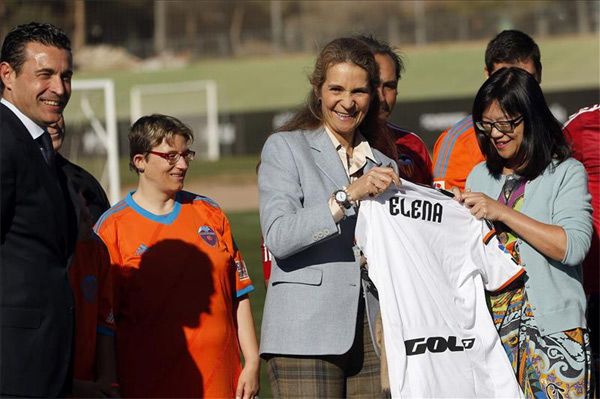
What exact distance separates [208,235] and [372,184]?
40.1 inches

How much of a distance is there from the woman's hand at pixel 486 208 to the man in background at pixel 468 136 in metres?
0.94

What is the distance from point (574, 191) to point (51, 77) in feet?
7.37

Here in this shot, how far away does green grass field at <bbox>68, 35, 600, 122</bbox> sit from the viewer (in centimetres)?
4131

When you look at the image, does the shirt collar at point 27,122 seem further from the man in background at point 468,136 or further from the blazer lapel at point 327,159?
the man in background at point 468,136

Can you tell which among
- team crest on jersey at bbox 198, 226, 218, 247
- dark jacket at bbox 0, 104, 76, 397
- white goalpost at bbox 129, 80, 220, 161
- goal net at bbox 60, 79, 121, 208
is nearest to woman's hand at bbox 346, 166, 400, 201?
team crest on jersey at bbox 198, 226, 218, 247

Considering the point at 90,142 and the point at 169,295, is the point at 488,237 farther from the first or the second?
the point at 90,142

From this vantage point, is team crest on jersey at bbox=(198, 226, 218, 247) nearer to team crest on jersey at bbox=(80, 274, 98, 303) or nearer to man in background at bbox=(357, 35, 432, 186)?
team crest on jersey at bbox=(80, 274, 98, 303)

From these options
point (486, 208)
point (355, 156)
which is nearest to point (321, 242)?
point (355, 156)

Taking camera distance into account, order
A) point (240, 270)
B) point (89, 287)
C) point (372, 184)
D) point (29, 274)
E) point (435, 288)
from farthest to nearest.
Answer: point (240, 270)
point (435, 288)
point (89, 287)
point (372, 184)
point (29, 274)

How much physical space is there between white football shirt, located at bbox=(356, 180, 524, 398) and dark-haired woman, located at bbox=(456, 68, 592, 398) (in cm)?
11

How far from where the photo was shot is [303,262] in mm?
4145

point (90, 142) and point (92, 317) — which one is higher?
point (90, 142)

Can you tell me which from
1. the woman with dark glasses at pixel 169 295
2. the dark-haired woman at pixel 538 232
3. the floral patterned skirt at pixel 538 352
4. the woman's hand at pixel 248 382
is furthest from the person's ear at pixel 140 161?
the floral patterned skirt at pixel 538 352

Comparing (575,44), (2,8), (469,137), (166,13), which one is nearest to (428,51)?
(575,44)
